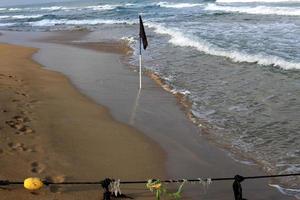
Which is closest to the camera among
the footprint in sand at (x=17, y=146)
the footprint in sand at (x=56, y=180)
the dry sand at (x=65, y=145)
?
the footprint in sand at (x=56, y=180)

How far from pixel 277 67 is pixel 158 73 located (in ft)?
10.6

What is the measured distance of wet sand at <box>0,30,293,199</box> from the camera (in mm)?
5168

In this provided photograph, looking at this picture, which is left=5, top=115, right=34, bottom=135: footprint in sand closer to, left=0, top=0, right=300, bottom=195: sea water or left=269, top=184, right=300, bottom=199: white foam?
left=0, top=0, right=300, bottom=195: sea water

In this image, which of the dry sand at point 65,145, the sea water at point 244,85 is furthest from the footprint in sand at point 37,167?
the sea water at point 244,85

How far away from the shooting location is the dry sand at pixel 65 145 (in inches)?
201

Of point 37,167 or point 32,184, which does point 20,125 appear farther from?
point 32,184

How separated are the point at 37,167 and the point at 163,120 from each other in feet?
9.84

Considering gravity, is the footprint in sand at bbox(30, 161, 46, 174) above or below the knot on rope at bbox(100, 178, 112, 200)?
below

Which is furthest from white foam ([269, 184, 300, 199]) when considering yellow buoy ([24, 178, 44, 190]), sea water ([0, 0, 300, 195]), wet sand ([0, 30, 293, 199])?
yellow buoy ([24, 178, 44, 190])

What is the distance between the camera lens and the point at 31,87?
9.78 meters

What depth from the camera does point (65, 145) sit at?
20.3ft

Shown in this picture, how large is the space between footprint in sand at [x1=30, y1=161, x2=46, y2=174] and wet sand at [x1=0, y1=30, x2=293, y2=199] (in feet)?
5.14

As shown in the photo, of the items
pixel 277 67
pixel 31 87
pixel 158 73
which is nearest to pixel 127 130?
pixel 31 87

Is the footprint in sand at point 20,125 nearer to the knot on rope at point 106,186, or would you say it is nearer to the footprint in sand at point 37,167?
the footprint in sand at point 37,167
